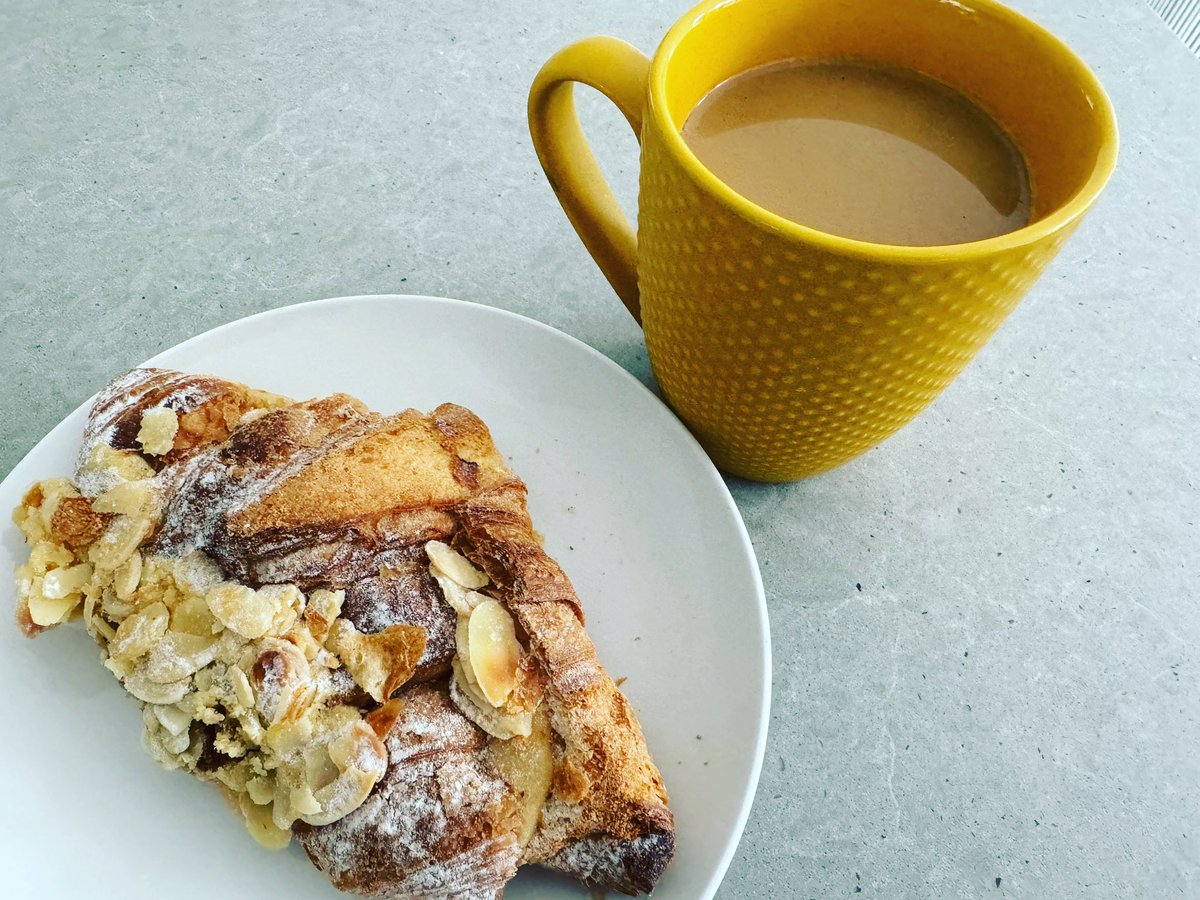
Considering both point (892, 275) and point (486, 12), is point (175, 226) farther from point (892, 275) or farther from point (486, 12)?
point (892, 275)

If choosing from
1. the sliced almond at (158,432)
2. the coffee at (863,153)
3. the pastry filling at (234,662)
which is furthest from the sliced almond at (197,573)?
the coffee at (863,153)

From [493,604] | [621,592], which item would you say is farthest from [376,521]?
[621,592]

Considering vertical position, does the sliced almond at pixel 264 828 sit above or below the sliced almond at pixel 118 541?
below

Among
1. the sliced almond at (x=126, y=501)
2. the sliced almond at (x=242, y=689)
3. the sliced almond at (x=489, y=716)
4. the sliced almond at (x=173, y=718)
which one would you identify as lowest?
the sliced almond at (x=173, y=718)

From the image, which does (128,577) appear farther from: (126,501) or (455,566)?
(455,566)

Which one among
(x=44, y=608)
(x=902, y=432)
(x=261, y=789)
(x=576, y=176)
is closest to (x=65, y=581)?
(x=44, y=608)

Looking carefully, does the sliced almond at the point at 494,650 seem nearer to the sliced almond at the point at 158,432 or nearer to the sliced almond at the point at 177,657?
the sliced almond at the point at 177,657

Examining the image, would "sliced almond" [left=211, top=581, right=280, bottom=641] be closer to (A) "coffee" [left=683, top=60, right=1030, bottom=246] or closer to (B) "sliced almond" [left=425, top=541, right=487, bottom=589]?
(B) "sliced almond" [left=425, top=541, right=487, bottom=589]
